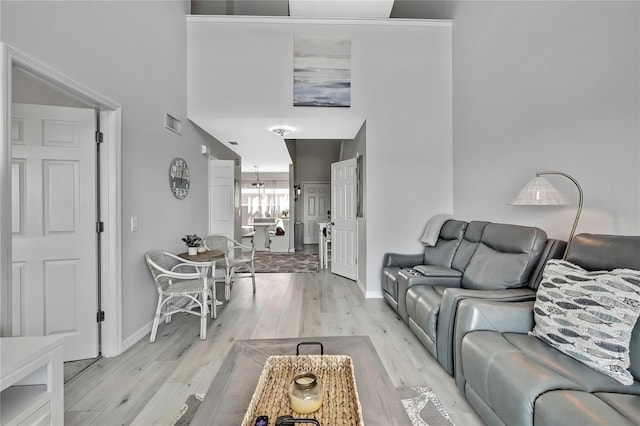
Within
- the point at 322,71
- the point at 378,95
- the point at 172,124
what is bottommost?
the point at 172,124

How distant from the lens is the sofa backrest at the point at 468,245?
9.48 feet

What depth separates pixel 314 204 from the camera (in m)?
9.90

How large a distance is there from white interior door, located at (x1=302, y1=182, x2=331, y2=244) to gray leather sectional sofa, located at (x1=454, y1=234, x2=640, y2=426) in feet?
26.6

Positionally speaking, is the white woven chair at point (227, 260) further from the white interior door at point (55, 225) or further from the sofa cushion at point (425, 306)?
the sofa cushion at point (425, 306)

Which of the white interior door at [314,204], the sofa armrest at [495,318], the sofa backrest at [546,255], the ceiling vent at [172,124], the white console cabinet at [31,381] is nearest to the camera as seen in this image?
the white console cabinet at [31,381]

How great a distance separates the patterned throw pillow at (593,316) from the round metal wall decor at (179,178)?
3661 millimetres

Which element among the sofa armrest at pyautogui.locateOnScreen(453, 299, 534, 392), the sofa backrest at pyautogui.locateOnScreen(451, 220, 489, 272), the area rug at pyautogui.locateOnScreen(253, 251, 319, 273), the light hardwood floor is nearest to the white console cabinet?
the light hardwood floor

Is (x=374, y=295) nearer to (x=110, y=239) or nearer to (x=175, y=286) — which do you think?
(x=175, y=286)

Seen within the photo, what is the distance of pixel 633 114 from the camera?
177 centimetres

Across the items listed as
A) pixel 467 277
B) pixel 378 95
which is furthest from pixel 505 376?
pixel 378 95

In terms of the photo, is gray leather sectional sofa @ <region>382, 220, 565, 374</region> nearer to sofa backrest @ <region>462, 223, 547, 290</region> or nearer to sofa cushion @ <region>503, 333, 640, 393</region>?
sofa backrest @ <region>462, 223, 547, 290</region>

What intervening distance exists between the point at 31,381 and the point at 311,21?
14.7ft

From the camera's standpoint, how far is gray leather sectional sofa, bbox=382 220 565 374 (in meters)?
2.05

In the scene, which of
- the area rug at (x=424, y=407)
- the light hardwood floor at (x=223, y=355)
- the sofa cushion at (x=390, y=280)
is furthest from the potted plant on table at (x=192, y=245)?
the area rug at (x=424, y=407)
